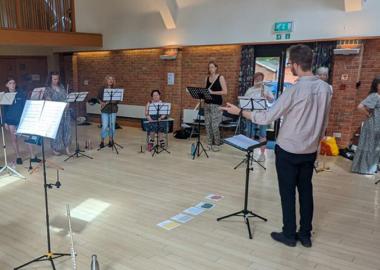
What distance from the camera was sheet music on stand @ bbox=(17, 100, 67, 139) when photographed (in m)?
2.71

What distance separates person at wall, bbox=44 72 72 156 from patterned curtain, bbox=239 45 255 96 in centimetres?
407

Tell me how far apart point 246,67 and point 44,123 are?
5.90m

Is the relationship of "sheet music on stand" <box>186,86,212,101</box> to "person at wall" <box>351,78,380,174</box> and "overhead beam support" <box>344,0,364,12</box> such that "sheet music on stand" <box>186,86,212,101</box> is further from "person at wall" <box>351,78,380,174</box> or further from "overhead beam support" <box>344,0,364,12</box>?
"overhead beam support" <box>344,0,364,12</box>

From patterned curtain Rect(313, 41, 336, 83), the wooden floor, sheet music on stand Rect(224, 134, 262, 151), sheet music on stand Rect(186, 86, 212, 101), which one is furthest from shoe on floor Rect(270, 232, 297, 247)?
patterned curtain Rect(313, 41, 336, 83)

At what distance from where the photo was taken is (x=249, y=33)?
7.52 m

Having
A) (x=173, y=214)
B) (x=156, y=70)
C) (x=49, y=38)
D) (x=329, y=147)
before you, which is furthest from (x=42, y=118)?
(x=49, y=38)

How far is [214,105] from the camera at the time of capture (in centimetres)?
702

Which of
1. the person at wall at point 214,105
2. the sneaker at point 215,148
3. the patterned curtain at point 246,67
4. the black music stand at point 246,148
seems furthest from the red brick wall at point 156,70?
the black music stand at point 246,148

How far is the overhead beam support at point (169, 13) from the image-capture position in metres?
8.34

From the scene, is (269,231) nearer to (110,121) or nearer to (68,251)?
(68,251)

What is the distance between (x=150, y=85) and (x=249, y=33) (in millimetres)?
3473

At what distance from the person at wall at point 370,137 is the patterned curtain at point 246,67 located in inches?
118

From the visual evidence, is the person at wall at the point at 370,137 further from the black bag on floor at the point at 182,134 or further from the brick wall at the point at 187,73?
the black bag on floor at the point at 182,134

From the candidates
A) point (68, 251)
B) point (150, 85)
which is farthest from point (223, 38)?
point (68, 251)
